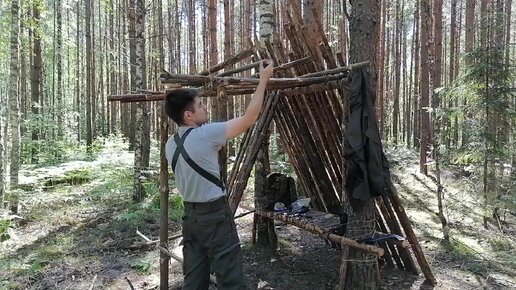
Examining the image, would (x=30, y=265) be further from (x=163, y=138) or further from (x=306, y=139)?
(x=306, y=139)

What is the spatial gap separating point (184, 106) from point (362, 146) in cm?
175

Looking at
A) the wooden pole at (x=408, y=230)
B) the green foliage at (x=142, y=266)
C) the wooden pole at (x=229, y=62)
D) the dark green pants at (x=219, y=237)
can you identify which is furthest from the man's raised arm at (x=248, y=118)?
the green foliage at (x=142, y=266)

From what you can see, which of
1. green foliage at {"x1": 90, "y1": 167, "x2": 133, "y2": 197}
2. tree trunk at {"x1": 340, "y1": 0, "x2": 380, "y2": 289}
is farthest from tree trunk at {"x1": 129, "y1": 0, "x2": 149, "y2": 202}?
tree trunk at {"x1": 340, "y1": 0, "x2": 380, "y2": 289}

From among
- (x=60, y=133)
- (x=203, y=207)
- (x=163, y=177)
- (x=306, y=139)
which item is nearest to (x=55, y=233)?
(x=163, y=177)

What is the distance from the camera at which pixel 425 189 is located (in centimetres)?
1149

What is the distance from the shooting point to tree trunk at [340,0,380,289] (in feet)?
13.8

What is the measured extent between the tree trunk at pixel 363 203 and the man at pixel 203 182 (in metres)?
1.45

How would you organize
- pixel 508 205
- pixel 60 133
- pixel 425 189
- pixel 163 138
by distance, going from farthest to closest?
pixel 60 133, pixel 425 189, pixel 508 205, pixel 163 138

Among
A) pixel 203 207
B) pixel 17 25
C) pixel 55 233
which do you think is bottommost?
pixel 55 233

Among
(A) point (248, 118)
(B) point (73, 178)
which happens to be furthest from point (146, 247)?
(B) point (73, 178)

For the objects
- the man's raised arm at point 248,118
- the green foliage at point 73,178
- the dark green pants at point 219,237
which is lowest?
the green foliage at point 73,178

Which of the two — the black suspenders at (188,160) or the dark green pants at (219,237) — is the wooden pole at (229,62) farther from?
the dark green pants at (219,237)

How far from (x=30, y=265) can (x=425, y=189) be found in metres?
9.70

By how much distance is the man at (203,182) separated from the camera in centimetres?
299
